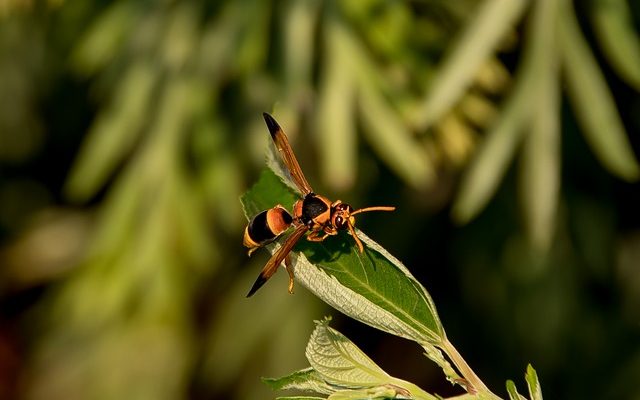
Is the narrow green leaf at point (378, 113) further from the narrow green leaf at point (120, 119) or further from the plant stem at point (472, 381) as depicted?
the plant stem at point (472, 381)

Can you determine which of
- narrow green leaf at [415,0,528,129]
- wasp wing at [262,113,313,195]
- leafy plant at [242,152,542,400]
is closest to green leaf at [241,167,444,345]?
leafy plant at [242,152,542,400]

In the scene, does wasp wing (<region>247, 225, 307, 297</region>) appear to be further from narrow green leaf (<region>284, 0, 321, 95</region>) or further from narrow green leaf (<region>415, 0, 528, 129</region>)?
narrow green leaf (<region>284, 0, 321, 95</region>)

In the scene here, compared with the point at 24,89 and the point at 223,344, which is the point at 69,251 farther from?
the point at 223,344

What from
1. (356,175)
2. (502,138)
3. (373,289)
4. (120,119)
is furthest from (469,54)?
(373,289)

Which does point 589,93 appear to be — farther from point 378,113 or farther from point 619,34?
point 378,113

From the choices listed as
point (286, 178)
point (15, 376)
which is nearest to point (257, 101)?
point (286, 178)

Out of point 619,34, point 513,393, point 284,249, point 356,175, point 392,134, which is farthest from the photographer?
point 356,175
